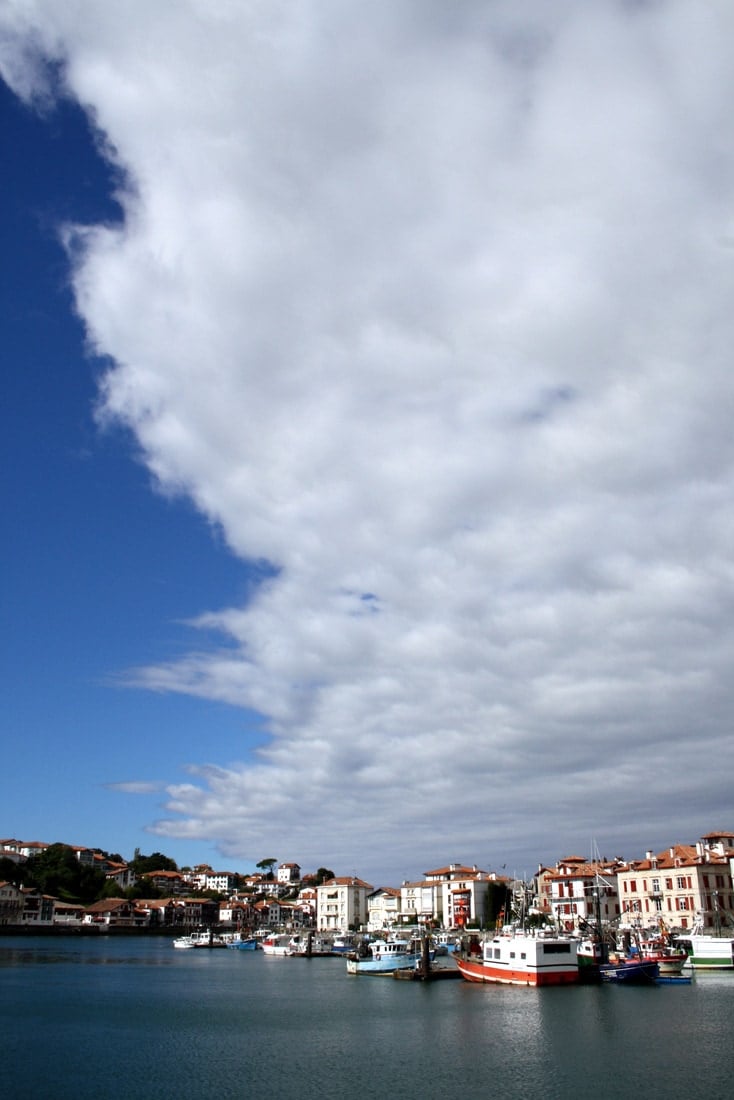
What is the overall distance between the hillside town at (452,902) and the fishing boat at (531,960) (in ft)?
43.6

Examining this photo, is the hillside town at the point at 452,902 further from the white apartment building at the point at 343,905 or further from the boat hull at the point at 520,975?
the boat hull at the point at 520,975

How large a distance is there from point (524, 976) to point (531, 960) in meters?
1.45

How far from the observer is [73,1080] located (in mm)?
32594

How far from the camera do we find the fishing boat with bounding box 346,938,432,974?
258ft

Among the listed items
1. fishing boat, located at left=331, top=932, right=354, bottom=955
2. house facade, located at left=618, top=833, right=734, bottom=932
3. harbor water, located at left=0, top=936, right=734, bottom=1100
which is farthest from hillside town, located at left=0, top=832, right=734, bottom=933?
harbor water, located at left=0, top=936, right=734, bottom=1100

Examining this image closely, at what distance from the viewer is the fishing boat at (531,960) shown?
199 feet

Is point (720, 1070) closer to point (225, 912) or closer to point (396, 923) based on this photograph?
point (396, 923)

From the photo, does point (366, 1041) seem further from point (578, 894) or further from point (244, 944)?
point (244, 944)

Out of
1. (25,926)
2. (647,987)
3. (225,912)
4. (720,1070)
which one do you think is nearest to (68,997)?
(647,987)

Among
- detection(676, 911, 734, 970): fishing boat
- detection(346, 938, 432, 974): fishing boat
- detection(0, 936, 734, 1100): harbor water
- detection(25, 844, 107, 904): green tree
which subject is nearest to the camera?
detection(0, 936, 734, 1100): harbor water

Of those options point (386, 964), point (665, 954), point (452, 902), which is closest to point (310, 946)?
point (452, 902)

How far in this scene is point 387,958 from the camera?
7994 centimetres

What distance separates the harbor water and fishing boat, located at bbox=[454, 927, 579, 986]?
1.50m

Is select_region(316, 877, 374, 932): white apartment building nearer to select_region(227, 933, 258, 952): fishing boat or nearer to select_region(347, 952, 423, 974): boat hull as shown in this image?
select_region(227, 933, 258, 952): fishing boat
